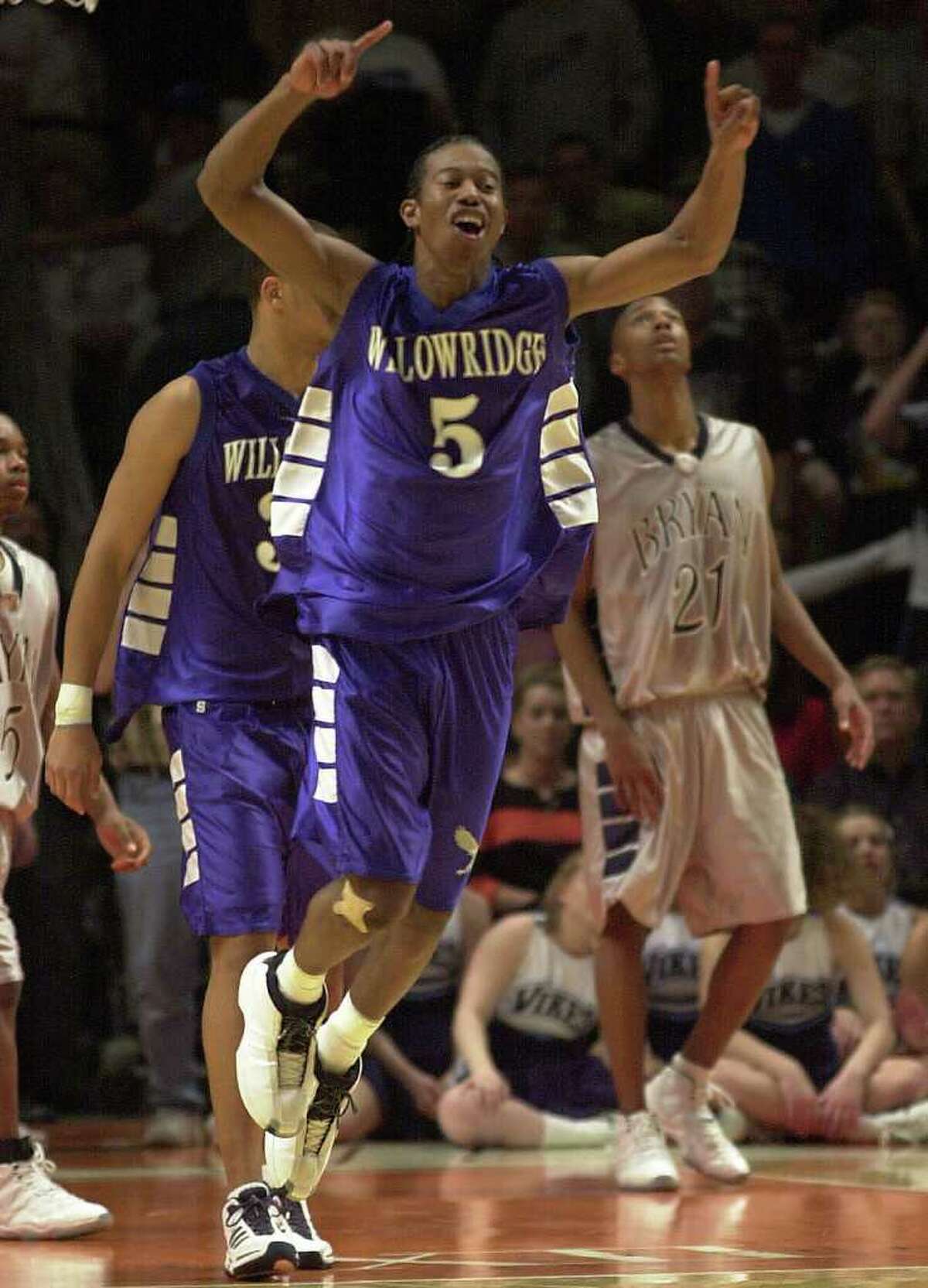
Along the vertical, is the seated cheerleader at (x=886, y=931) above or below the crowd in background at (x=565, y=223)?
below

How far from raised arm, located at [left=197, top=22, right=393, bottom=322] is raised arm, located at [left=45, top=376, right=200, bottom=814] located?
0.42 meters

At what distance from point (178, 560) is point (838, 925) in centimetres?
324

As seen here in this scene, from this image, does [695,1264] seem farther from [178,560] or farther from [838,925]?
[838,925]

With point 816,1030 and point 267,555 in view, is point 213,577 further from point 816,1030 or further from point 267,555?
point 816,1030

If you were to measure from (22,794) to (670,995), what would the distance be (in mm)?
2761

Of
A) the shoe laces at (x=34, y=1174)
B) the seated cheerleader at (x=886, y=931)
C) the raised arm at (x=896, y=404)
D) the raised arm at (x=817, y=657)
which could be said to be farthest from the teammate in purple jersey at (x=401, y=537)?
the raised arm at (x=896, y=404)

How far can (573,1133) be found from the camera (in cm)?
648

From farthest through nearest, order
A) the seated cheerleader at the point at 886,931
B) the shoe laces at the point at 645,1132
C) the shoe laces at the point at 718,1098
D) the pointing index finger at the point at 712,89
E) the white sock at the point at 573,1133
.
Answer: the seated cheerleader at the point at 886,931, the white sock at the point at 573,1133, the shoe laces at the point at 718,1098, the shoe laces at the point at 645,1132, the pointing index finger at the point at 712,89

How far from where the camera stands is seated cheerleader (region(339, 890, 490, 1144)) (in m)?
6.72

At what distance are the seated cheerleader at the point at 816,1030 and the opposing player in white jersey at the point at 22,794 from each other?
2569 mm

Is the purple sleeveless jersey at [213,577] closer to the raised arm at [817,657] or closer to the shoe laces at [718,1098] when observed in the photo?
the raised arm at [817,657]

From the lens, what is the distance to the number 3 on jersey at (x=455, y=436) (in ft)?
12.0

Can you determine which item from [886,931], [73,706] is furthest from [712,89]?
[886,931]

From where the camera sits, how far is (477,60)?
9070mm
